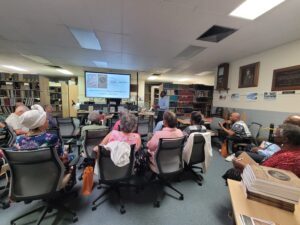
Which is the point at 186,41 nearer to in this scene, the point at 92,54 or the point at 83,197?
the point at 92,54

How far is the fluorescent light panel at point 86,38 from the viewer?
10.7ft

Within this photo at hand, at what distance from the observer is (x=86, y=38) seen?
145 inches

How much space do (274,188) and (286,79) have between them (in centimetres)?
350

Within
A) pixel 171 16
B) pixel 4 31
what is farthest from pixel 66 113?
pixel 171 16

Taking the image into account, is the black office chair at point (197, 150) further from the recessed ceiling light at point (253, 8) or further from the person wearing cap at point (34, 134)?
the recessed ceiling light at point (253, 8)

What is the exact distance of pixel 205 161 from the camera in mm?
2410

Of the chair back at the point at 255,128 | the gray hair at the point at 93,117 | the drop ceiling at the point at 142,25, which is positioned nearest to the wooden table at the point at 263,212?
the drop ceiling at the point at 142,25

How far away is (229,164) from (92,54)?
4993mm

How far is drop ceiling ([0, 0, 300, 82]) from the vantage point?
2209 mm

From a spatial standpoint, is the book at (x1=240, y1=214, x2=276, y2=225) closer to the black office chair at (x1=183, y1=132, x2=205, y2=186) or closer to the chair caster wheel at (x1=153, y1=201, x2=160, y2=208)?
the chair caster wheel at (x1=153, y1=201, x2=160, y2=208)

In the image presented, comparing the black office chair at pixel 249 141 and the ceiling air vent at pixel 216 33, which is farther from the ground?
the ceiling air vent at pixel 216 33

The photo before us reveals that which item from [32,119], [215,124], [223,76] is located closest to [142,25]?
[32,119]

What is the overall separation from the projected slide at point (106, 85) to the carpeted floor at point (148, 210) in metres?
4.01

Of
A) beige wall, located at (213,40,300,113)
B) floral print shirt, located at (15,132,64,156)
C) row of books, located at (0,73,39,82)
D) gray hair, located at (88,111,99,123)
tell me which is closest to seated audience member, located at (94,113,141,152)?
floral print shirt, located at (15,132,64,156)
